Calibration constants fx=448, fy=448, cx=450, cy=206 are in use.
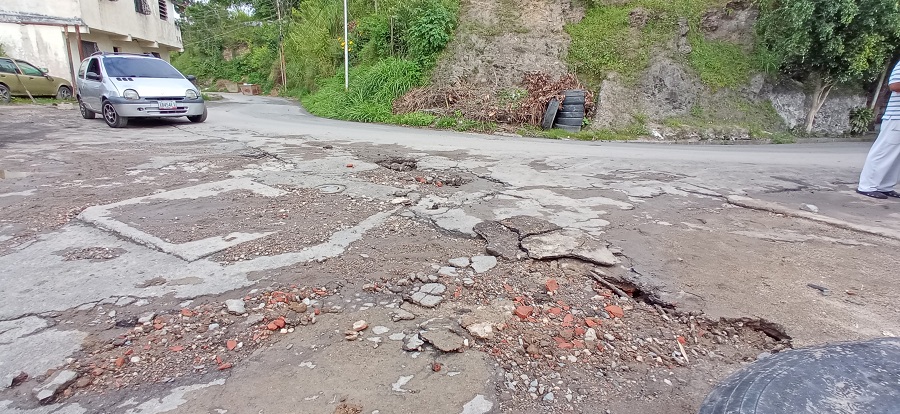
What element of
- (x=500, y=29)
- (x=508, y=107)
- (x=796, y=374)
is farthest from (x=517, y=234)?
(x=500, y=29)

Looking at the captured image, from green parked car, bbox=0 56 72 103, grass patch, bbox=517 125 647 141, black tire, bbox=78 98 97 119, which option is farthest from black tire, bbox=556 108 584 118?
green parked car, bbox=0 56 72 103

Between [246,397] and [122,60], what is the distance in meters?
10.7

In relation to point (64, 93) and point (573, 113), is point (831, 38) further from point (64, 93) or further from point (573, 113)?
point (64, 93)

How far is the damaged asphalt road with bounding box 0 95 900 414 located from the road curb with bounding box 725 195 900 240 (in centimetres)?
7

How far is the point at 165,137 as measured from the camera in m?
7.95

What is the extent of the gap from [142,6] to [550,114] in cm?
2084

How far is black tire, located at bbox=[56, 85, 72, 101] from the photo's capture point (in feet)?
50.4

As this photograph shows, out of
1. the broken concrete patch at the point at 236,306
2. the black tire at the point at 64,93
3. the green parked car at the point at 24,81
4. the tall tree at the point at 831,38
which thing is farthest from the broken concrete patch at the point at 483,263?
the black tire at the point at 64,93

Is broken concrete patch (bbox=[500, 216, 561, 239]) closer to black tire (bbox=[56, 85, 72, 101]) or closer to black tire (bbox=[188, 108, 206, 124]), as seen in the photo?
black tire (bbox=[188, 108, 206, 124])

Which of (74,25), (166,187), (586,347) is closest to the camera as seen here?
(586,347)

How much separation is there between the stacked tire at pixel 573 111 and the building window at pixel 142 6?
20.6 metres

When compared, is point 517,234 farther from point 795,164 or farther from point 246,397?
point 795,164

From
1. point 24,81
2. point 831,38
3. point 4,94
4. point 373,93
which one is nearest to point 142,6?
point 24,81

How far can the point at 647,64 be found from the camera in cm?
1252
